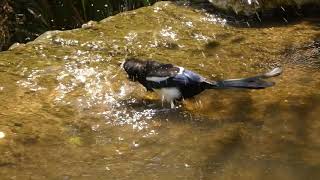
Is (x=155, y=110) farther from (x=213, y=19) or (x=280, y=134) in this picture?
(x=213, y=19)

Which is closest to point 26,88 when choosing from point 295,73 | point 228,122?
point 228,122

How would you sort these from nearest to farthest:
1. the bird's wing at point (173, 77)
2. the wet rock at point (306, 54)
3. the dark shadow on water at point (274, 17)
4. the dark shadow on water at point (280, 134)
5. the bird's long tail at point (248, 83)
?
the dark shadow on water at point (280, 134) → the bird's long tail at point (248, 83) → the bird's wing at point (173, 77) → the wet rock at point (306, 54) → the dark shadow on water at point (274, 17)

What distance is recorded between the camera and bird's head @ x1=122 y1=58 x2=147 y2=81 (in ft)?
13.4

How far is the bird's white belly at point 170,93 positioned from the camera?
12.9 feet

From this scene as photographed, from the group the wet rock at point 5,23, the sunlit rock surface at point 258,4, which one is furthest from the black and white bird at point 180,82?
the wet rock at point 5,23

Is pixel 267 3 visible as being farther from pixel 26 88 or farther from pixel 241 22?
pixel 26 88

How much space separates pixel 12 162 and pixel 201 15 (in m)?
2.98

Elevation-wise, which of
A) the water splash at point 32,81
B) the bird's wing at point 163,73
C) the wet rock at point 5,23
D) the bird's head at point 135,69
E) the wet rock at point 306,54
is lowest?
the wet rock at point 5,23

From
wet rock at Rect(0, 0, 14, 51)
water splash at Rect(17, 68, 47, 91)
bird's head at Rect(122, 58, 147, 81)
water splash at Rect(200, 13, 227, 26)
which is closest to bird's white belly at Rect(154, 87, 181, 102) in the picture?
bird's head at Rect(122, 58, 147, 81)

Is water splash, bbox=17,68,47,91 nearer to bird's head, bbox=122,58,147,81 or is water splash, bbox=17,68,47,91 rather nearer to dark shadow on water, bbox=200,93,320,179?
bird's head, bbox=122,58,147,81

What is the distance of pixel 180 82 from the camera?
3.87 m

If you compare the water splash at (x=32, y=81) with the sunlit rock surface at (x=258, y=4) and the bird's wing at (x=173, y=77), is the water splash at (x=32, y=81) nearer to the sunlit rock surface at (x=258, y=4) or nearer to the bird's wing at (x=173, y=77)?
the bird's wing at (x=173, y=77)

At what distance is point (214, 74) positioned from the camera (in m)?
4.40

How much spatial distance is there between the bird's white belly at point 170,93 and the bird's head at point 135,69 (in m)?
0.18
